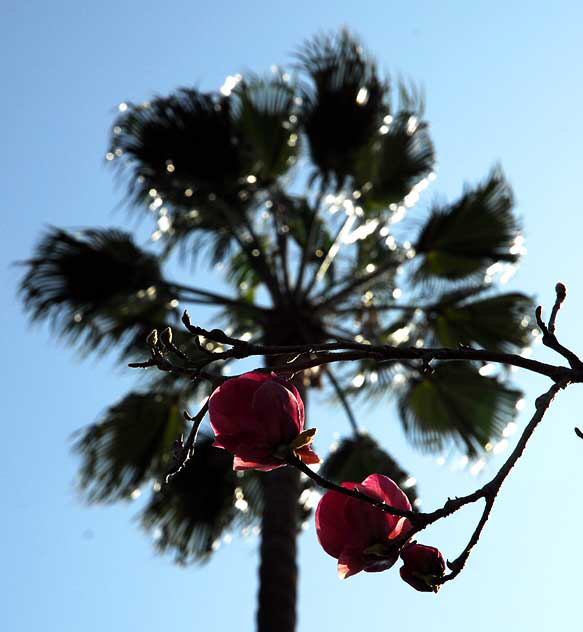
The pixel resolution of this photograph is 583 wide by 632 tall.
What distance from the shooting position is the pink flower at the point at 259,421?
0.87 m

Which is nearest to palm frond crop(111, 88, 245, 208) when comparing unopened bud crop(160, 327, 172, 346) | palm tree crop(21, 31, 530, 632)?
palm tree crop(21, 31, 530, 632)

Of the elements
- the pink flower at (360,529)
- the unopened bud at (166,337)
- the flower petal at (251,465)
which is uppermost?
the unopened bud at (166,337)

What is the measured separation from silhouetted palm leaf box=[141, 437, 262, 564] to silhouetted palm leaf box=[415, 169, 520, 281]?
1.76m

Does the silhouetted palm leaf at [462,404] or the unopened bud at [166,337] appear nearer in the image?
the unopened bud at [166,337]

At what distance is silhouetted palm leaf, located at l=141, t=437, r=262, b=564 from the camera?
6.18 m

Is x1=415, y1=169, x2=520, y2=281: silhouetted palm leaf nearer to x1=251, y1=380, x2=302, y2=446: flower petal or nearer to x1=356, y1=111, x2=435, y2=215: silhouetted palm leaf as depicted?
x1=356, y1=111, x2=435, y2=215: silhouetted palm leaf

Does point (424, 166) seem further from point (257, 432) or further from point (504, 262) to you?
point (257, 432)

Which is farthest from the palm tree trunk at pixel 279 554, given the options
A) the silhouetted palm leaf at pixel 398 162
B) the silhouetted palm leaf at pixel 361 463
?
the silhouetted palm leaf at pixel 398 162

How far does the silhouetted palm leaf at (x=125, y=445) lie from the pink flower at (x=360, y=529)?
534cm

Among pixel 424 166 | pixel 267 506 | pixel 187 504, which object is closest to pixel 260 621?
pixel 267 506

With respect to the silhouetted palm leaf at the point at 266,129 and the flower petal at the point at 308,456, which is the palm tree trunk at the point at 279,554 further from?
the flower petal at the point at 308,456

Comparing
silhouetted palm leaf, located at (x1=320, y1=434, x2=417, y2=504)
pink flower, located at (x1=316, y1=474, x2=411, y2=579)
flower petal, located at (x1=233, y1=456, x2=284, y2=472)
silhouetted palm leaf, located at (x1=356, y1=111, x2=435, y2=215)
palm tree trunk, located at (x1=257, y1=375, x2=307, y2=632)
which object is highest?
silhouetted palm leaf, located at (x1=356, y1=111, x2=435, y2=215)

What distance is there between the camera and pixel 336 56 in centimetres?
634

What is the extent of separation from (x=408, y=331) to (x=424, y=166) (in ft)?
3.61
